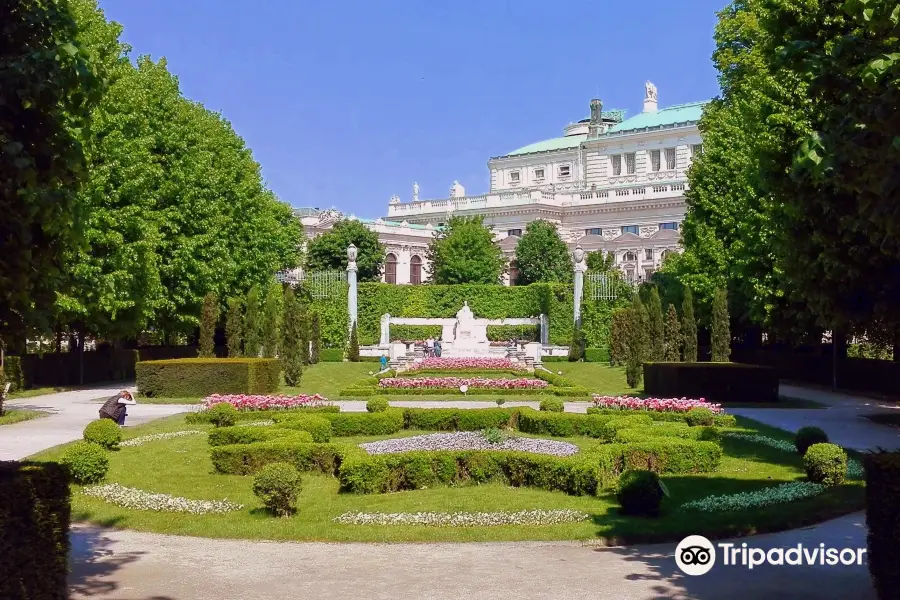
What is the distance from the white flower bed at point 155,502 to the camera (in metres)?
11.8

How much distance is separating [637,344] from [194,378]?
14.6 metres

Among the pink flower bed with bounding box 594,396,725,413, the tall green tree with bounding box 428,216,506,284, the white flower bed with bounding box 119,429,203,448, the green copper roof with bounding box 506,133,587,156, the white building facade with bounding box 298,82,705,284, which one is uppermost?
the green copper roof with bounding box 506,133,587,156

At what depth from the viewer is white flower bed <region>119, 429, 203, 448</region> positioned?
58.2 ft

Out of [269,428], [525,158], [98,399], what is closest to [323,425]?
[269,428]

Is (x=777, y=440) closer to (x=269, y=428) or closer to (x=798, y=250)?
(x=798, y=250)

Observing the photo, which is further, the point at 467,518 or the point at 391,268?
the point at 391,268

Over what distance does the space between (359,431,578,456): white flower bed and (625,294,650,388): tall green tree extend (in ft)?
57.6

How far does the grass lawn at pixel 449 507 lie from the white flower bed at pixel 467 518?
194 millimetres

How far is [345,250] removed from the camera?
74.9 metres

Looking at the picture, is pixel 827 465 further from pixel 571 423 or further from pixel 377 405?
pixel 377 405

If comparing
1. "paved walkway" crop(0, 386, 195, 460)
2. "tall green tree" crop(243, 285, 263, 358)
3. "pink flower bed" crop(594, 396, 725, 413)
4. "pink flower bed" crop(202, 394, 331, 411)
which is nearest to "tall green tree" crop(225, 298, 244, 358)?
"tall green tree" crop(243, 285, 263, 358)

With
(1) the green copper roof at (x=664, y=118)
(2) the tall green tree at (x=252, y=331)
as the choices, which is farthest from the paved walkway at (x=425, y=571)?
(1) the green copper roof at (x=664, y=118)

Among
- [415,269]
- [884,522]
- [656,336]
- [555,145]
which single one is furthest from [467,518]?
[555,145]

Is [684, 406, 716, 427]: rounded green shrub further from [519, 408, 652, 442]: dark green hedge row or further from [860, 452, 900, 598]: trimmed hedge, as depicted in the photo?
[860, 452, 900, 598]: trimmed hedge
